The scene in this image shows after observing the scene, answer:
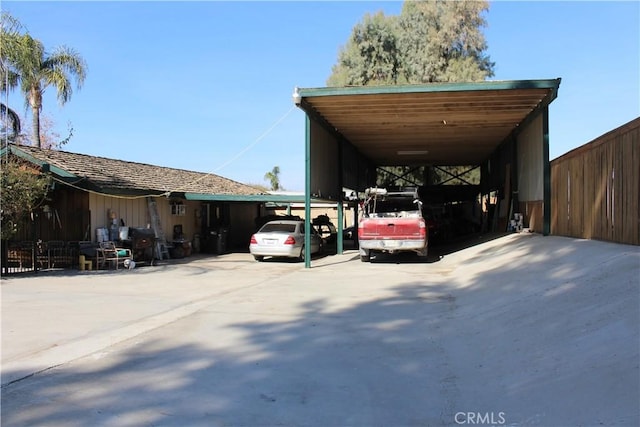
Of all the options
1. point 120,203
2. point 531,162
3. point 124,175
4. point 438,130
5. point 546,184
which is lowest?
point 120,203

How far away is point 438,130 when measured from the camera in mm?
21438

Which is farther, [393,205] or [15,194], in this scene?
[393,205]

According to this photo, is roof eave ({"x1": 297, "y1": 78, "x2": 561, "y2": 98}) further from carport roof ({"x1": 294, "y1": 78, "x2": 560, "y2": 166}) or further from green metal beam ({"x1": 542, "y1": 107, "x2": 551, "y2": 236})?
green metal beam ({"x1": 542, "y1": 107, "x2": 551, "y2": 236})

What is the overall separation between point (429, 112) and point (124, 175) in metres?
11.6

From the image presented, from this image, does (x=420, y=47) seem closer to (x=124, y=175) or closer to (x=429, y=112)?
(x=429, y=112)

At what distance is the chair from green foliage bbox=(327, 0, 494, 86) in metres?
22.0

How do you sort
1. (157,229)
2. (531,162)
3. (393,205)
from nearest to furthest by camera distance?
(531,162)
(393,205)
(157,229)

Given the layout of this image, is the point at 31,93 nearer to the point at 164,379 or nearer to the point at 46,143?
the point at 46,143

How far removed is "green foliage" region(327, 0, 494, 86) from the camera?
A: 109ft

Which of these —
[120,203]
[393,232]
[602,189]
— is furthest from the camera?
[120,203]

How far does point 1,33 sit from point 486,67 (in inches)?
1127

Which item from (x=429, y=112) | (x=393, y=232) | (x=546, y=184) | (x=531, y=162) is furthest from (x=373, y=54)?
(x=546, y=184)

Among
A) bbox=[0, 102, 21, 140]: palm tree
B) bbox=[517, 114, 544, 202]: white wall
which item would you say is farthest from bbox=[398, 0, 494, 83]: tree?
bbox=[0, 102, 21, 140]: palm tree

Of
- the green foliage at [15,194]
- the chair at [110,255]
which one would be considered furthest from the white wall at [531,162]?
the green foliage at [15,194]
